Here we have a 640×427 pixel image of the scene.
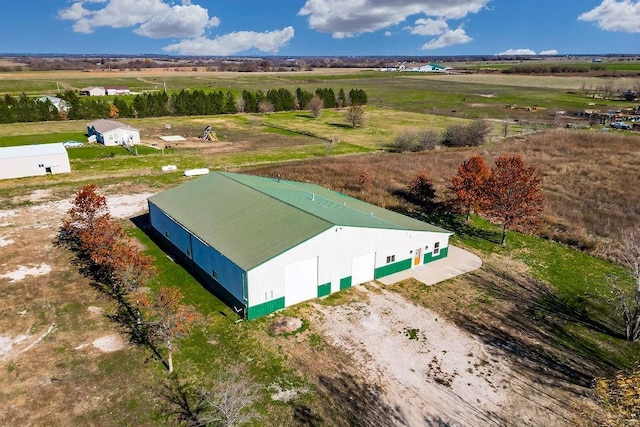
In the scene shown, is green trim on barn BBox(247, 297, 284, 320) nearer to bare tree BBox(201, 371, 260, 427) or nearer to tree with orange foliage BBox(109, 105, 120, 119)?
bare tree BBox(201, 371, 260, 427)

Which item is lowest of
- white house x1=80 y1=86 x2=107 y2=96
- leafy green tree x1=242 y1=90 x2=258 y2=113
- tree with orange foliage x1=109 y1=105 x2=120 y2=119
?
tree with orange foliage x1=109 y1=105 x2=120 y2=119

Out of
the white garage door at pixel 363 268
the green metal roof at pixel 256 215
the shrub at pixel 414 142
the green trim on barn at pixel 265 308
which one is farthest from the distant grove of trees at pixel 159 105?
the green trim on barn at pixel 265 308

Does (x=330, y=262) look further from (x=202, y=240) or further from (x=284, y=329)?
(x=202, y=240)

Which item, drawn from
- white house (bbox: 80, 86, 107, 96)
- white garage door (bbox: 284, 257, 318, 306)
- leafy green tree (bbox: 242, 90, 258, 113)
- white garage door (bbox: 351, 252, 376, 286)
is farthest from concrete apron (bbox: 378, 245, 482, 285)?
white house (bbox: 80, 86, 107, 96)

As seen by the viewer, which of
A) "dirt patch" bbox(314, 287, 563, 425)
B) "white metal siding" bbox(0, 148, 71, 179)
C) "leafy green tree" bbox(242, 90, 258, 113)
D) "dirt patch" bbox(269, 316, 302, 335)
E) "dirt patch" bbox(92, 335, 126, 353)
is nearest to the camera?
"dirt patch" bbox(314, 287, 563, 425)

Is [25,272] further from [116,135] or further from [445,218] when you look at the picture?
[116,135]

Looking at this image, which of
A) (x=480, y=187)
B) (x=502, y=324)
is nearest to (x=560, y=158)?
(x=480, y=187)

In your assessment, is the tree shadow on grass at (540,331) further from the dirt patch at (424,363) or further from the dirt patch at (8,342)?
the dirt patch at (8,342)

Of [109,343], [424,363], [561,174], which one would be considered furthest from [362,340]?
[561,174]
